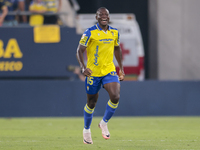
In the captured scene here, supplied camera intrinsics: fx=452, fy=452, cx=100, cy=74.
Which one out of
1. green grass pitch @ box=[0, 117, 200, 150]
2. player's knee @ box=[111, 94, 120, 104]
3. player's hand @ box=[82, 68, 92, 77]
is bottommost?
green grass pitch @ box=[0, 117, 200, 150]

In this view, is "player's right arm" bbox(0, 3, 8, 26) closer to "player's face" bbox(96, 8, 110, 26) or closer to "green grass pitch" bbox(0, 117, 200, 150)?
"green grass pitch" bbox(0, 117, 200, 150)

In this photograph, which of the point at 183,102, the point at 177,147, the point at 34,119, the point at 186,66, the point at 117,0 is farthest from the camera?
the point at 117,0

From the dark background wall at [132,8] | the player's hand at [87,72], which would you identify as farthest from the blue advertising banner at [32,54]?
the player's hand at [87,72]

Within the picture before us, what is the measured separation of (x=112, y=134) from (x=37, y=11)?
20.0 feet

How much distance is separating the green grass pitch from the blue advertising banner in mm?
1508

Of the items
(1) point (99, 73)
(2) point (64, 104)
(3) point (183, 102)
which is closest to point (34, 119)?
(2) point (64, 104)

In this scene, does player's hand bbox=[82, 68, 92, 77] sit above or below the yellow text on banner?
above

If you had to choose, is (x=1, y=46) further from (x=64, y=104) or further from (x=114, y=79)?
(x=114, y=79)

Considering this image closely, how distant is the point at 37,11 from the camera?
14.3m

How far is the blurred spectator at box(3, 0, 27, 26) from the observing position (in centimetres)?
1434

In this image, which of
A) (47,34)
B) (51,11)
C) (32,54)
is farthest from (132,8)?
(32,54)

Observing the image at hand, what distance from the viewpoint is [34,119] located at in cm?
1355

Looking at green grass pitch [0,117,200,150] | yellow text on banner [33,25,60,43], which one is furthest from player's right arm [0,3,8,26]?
green grass pitch [0,117,200,150]

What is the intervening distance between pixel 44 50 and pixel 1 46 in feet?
4.35
